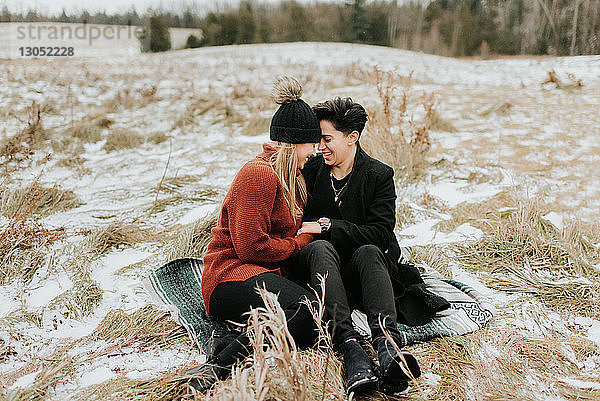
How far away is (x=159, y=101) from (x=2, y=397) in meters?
7.83

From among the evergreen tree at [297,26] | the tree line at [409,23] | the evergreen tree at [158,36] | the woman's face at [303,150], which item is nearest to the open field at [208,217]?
the woman's face at [303,150]

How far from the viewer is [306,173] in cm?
273

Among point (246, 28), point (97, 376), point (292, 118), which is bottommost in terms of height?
point (97, 376)

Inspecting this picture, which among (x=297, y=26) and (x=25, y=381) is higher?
(x=297, y=26)

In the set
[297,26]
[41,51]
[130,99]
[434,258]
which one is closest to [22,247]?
[434,258]

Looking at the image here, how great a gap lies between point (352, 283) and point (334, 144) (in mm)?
689

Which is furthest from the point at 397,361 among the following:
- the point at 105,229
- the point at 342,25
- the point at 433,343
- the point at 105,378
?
the point at 342,25

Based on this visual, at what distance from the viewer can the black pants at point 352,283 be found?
2.06 m

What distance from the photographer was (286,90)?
7.63 feet

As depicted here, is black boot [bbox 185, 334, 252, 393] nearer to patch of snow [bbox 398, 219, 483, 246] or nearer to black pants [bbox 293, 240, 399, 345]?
black pants [bbox 293, 240, 399, 345]

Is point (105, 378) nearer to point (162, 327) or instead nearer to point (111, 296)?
point (162, 327)

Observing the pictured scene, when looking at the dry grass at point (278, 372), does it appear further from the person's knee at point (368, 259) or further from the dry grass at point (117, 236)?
the dry grass at point (117, 236)

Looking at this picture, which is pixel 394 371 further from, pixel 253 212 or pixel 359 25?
pixel 359 25

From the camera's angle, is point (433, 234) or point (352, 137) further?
point (433, 234)
